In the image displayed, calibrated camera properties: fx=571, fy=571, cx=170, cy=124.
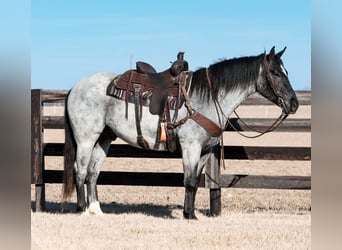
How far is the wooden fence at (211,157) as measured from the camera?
8.23 meters

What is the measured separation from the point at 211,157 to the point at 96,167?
1.65 meters

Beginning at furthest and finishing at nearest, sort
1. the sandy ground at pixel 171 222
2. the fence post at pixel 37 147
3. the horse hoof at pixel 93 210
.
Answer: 1. the fence post at pixel 37 147
2. the horse hoof at pixel 93 210
3. the sandy ground at pixel 171 222

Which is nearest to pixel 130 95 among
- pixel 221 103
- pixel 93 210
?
pixel 221 103

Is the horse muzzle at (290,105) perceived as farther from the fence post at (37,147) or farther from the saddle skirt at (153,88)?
the fence post at (37,147)

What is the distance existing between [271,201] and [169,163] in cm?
621

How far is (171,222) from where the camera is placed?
7.10 meters

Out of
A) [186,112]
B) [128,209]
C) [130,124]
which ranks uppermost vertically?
[186,112]

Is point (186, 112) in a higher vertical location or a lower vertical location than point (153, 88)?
lower

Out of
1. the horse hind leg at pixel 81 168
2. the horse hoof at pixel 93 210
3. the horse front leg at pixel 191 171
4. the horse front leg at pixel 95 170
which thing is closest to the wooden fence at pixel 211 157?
the horse front leg at pixel 95 170

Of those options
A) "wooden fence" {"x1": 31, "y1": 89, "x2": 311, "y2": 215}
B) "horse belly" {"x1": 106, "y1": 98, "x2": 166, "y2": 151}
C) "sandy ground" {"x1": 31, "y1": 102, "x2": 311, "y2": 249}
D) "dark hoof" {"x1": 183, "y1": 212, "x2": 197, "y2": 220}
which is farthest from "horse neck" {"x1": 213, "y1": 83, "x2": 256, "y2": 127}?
"sandy ground" {"x1": 31, "y1": 102, "x2": 311, "y2": 249}

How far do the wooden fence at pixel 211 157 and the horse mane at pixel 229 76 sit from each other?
32.0 inches

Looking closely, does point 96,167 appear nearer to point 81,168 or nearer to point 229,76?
point 81,168
